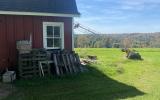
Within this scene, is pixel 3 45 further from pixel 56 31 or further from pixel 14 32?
pixel 56 31

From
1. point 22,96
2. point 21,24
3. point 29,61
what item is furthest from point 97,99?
point 21,24

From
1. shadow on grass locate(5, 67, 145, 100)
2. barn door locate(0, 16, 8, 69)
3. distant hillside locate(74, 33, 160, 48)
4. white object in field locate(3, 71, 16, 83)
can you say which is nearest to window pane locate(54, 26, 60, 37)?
shadow on grass locate(5, 67, 145, 100)

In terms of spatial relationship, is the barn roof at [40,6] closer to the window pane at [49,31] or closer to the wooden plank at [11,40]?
the wooden plank at [11,40]

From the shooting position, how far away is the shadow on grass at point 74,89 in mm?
11453

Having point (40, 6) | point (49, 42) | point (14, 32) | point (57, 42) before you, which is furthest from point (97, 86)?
point (40, 6)

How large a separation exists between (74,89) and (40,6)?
4446 millimetres

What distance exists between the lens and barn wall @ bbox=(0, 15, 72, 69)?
1462 centimetres

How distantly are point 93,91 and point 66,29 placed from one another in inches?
191

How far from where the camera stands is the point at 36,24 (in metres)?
15.4

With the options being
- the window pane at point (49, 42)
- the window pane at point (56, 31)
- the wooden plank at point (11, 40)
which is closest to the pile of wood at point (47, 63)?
the window pane at point (49, 42)

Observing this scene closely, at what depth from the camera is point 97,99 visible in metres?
11.2

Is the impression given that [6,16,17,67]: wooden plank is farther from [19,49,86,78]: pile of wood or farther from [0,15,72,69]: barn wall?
[19,49,86,78]: pile of wood

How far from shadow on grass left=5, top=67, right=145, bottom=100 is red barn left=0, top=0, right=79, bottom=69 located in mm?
1796

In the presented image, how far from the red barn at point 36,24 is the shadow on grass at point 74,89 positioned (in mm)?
1796
